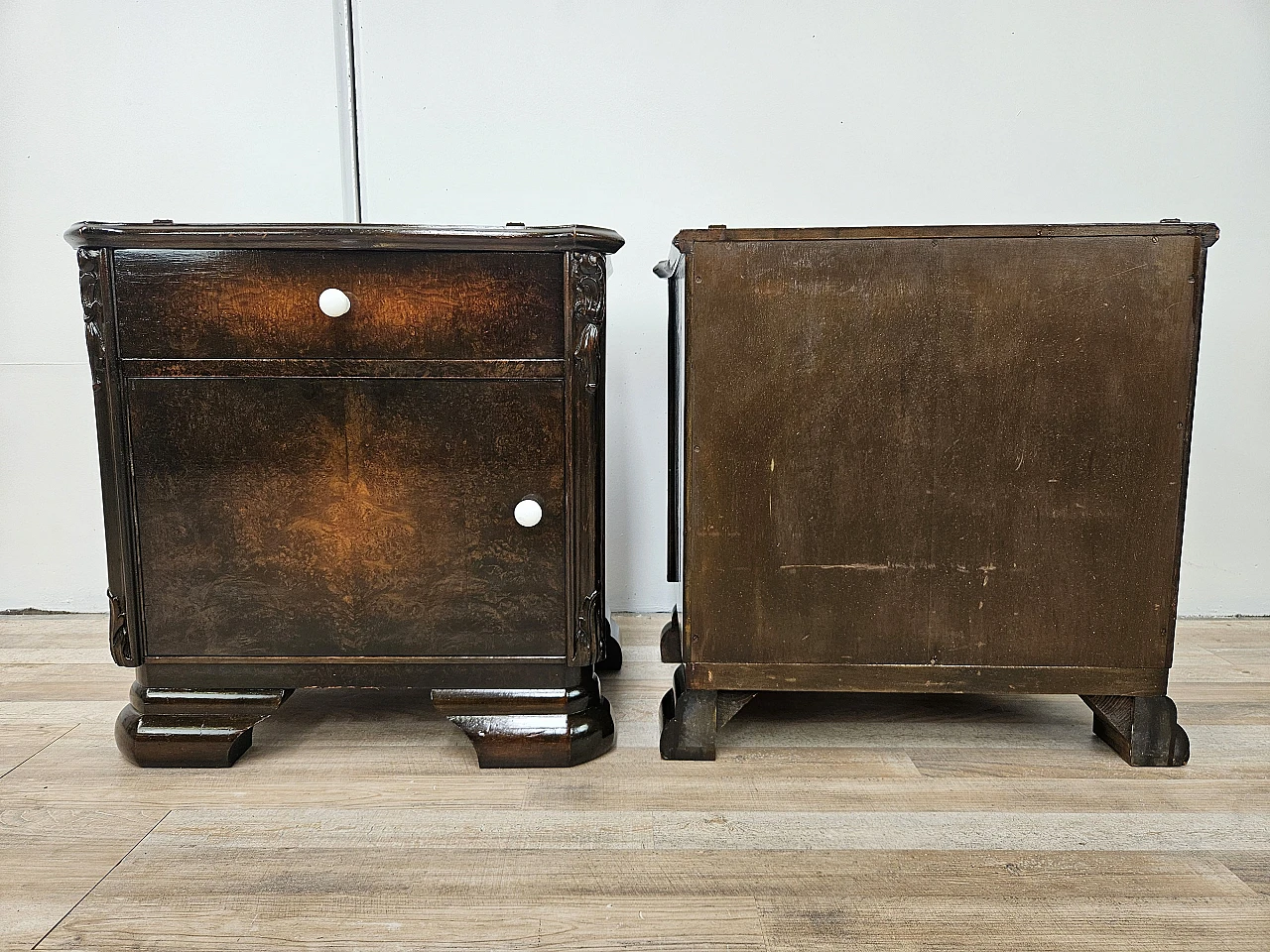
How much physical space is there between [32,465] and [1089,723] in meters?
2.24

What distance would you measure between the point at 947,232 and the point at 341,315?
83 centimetres

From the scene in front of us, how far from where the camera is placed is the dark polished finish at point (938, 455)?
3.85 feet

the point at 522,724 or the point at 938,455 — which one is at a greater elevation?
the point at 938,455

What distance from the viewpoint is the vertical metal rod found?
184 centimetres

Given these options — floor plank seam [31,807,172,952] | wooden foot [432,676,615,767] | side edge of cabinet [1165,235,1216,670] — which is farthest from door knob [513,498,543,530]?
side edge of cabinet [1165,235,1216,670]

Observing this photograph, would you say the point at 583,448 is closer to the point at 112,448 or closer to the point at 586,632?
the point at 586,632

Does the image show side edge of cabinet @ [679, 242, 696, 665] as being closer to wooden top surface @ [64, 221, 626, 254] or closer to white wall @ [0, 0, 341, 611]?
wooden top surface @ [64, 221, 626, 254]

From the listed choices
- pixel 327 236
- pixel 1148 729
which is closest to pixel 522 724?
pixel 327 236

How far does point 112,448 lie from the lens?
1218mm

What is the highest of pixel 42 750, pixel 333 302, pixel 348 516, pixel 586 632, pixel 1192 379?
pixel 333 302

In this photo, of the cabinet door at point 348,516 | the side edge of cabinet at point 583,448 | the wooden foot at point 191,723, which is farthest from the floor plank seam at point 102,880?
the side edge of cabinet at point 583,448

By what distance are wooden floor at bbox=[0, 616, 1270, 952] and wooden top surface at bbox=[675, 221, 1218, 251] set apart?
756 mm

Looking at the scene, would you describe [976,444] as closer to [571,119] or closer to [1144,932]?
[1144,932]

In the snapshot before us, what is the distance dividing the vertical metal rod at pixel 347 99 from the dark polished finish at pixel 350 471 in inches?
30.0
